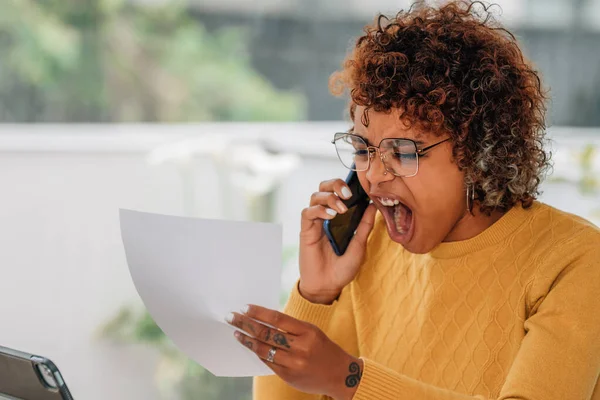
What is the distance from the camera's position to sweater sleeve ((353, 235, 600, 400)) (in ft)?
3.94

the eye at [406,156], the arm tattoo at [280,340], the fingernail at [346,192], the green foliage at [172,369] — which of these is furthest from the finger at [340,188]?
the green foliage at [172,369]

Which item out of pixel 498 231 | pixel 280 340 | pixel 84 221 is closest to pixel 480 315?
pixel 498 231

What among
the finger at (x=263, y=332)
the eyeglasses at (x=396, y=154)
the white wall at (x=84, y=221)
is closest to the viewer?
the finger at (x=263, y=332)

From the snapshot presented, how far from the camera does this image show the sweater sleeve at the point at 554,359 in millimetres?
1200

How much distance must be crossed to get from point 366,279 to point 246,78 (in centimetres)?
196

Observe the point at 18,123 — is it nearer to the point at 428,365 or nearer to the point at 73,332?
the point at 73,332

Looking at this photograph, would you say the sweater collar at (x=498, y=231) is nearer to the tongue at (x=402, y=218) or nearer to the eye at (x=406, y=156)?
the tongue at (x=402, y=218)

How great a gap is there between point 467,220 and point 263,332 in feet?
1.69

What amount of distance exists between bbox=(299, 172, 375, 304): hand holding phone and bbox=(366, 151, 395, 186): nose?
6.6 inches

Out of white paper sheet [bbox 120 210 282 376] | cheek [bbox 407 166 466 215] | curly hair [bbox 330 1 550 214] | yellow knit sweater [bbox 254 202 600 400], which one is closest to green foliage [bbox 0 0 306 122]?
yellow knit sweater [bbox 254 202 600 400]

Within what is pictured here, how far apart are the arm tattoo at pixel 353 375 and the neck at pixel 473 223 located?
0.39 m

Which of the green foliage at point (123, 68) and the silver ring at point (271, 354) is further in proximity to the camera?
the green foliage at point (123, 68)

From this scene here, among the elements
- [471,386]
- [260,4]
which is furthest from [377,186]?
[260,4]

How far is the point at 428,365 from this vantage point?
1.44m
